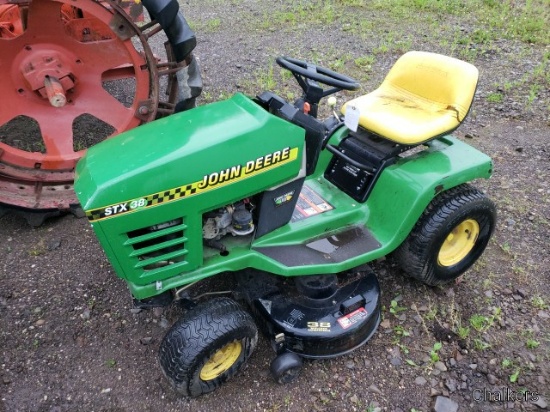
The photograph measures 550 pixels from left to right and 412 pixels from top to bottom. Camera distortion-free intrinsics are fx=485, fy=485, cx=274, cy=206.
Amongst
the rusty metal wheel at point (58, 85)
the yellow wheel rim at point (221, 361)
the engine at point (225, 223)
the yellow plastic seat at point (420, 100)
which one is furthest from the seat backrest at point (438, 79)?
the yellow wheel rim at point (221, 361)

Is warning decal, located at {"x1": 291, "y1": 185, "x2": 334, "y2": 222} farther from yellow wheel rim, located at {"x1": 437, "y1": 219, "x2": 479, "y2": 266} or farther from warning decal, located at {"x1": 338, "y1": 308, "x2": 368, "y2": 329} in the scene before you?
yellow wheel rim, located at {"x1": 437, "y1": 219, "x2": 479, "y2": 266}

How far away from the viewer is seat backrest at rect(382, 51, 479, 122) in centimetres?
247

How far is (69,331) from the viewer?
234 cm

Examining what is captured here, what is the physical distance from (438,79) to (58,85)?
2036 mm

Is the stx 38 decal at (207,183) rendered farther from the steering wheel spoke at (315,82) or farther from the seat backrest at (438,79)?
the seat backrest at (438,79)

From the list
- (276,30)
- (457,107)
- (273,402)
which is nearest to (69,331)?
(273,402)

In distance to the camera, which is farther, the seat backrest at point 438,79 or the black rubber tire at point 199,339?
the seat backrest at point 438,79

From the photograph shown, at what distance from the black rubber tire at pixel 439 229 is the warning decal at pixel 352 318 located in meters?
0.45

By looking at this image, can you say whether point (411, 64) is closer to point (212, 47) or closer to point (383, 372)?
point (383, 372)

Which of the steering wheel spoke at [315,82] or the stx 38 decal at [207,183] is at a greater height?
the steering wheel spoke at [315,82]

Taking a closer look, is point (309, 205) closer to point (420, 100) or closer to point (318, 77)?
point (318, 77)

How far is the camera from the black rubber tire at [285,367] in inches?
82.2

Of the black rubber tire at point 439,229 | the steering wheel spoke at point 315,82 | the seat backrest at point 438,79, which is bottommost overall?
the black rubber tire at point 439,229

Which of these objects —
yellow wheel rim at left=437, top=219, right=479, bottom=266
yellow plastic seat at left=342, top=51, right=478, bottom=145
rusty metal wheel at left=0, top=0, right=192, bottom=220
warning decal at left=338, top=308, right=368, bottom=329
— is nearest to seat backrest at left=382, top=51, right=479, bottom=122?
yellow plastic seat at left=342, top=51, right=478, bottom=145
